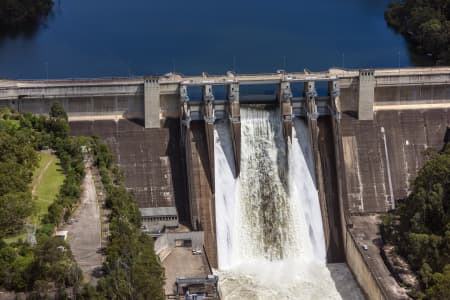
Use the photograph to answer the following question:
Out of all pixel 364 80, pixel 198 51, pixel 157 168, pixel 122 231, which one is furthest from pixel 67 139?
pixel 198 51

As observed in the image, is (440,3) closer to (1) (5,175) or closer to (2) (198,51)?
(2) (198,51)

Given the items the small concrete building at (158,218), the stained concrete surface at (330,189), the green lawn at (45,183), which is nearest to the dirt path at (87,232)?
the green lawn at (45,183)

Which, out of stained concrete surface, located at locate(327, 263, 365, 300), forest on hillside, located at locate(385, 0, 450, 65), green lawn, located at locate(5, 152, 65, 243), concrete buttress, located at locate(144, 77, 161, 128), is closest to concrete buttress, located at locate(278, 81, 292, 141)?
concrete buttress, located at locate(144, 77, 161, 128)

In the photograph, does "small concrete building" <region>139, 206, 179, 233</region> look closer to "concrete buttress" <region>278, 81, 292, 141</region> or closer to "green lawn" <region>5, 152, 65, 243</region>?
"green lawn" <region>5, 152, 65, 243</region>

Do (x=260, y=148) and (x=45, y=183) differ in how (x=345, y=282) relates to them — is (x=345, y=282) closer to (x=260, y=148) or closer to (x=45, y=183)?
(x=260, y=148)

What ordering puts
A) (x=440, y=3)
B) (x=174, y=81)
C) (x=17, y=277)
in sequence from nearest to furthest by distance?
(x=17, y=277) → (x=174, y=81) → (x=440, y=3)

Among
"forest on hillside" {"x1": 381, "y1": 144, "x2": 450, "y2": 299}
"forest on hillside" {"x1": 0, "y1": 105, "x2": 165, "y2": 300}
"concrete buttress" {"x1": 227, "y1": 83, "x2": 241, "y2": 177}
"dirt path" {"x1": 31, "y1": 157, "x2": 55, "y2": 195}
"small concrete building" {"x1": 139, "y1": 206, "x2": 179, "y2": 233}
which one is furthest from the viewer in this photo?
"concrete buttress" {"x1": 227, "y1": 83, "x2": 241, "y2": 177}

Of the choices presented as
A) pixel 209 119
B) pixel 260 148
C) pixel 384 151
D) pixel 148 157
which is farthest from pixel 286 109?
pixel 148 157

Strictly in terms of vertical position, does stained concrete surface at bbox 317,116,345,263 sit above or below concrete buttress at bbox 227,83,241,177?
below
